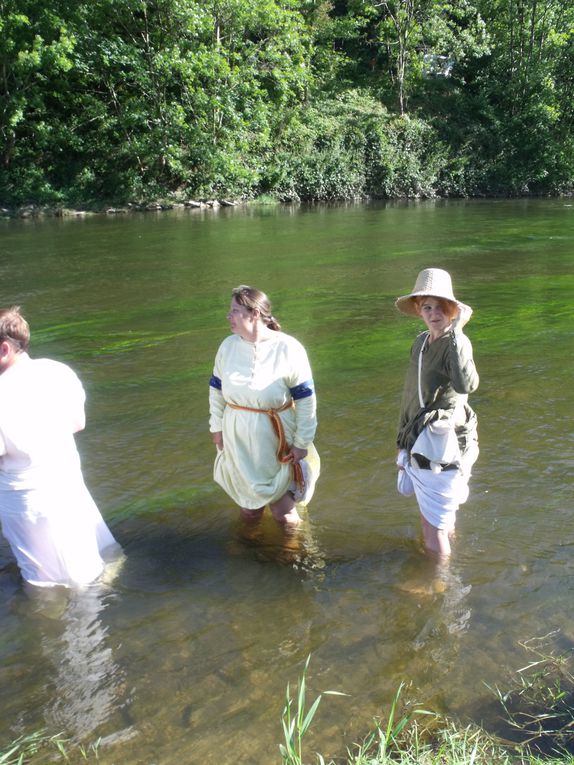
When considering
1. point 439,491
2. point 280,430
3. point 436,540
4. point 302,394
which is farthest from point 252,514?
point 439,491

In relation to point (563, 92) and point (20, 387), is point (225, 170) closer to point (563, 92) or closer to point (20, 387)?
point (563, 92)

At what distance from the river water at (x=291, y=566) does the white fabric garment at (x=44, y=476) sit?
0.25 metres

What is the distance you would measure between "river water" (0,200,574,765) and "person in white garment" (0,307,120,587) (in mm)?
267

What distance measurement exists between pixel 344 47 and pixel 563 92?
45.4 feet

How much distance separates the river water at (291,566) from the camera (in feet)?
10.2

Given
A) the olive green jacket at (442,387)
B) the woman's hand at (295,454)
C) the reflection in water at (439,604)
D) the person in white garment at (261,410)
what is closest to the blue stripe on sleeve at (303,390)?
the person in white garment at (261,410)

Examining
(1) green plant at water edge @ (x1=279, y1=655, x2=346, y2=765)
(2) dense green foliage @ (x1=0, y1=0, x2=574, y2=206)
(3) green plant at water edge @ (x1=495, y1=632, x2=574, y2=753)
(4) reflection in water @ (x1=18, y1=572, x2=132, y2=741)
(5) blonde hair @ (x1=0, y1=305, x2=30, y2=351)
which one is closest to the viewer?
(1) green plant at water edge @ (x1=279, y1=655, x2=346, y2=765)

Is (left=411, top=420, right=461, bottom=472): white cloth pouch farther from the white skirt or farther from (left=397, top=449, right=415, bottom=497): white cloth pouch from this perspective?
the white skirt

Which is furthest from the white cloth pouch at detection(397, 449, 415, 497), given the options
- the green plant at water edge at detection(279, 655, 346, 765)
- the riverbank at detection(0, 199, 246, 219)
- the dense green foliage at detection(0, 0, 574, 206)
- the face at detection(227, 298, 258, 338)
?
the dense green foliage at detection(0, 0, 574, 206)

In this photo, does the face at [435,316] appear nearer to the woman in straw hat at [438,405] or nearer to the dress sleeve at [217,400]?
the woman in straw hat at [438,405]

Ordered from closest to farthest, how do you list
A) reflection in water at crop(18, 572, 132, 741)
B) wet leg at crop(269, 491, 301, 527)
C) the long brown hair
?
reflection in water at crop(18, 572, 132, 741) → the long brown hair → wet leg at crop(269, 491, 301, 527)

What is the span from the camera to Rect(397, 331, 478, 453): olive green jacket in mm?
3523

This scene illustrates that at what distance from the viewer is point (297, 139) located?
115 ft

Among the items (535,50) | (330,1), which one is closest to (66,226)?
(330,1)
